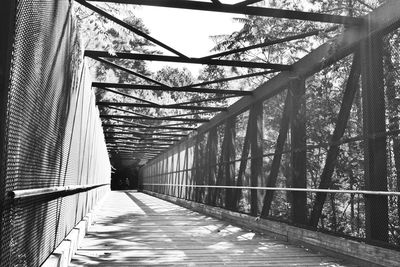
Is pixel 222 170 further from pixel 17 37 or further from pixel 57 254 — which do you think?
pixel 17 37

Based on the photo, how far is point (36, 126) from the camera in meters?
3.06

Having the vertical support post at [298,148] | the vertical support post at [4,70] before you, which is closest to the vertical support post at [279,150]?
the vertical support post at [298,148]

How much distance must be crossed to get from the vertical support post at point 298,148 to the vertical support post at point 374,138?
1997mm

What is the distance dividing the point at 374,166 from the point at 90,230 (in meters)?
5.58

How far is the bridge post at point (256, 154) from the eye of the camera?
9812 millimetres

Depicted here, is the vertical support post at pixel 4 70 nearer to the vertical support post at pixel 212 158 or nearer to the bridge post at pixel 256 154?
the bridge post at pixel 256 154

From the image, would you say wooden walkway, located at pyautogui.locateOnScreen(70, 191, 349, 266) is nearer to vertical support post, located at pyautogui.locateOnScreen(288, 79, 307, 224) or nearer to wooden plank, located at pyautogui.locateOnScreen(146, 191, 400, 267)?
wooden plank, located at pyautogui.locateOnScreen(146, 191, 400, 267)

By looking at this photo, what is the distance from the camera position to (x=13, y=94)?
7.54 ft

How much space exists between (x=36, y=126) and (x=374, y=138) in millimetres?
3985

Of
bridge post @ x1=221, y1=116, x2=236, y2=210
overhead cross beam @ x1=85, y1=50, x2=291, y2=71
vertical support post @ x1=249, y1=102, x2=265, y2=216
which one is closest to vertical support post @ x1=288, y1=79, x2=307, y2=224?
overhead cross beam @ x1=85, y1=50, x2=291, y2=71

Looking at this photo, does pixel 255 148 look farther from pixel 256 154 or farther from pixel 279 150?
pixel 279 150

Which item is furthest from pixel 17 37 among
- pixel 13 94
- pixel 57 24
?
pixel 57 24

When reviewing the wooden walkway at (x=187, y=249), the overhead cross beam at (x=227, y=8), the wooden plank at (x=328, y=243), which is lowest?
the wooden walkway at (x=187, y=249)

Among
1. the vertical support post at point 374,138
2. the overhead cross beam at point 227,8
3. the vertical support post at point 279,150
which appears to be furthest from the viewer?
the vertical support post at point 279,150
